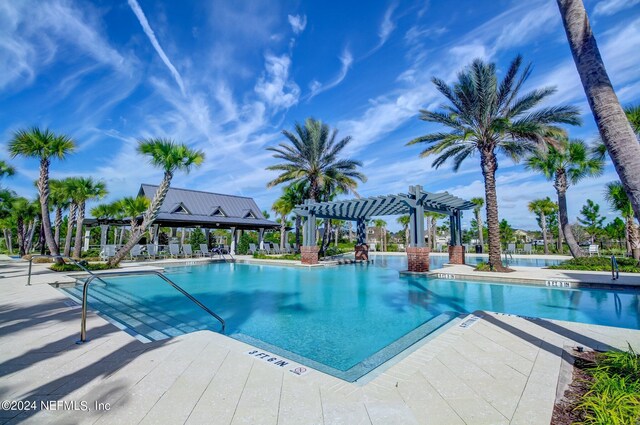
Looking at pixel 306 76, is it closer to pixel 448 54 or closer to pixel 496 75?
pixel 448 54

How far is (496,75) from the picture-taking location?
12.4m

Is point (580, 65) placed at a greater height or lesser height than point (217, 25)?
lesser

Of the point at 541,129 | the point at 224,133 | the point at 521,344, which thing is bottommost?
the point at 521,344

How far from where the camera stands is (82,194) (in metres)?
19.0

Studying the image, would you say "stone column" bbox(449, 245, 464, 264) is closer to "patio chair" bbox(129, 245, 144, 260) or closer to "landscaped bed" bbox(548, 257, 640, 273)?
"landscaped bed" bbox(548, 257, 640, 273)

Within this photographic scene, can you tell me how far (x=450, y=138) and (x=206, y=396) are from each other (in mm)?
14114

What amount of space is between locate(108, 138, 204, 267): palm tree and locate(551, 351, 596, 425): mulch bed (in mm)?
14350

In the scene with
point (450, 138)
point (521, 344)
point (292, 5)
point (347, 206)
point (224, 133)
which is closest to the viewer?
point (521, 344)

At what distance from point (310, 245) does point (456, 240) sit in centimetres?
905

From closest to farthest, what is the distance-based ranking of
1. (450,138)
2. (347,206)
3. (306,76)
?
(450,138), (306,76), (347,206)

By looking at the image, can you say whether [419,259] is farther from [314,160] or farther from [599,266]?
[314,160]

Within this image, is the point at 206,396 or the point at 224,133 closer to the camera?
the point at 206,396

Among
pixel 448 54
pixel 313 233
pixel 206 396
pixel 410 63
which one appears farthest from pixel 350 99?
pixel 206 396

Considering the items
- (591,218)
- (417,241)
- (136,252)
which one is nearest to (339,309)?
(417,241)
